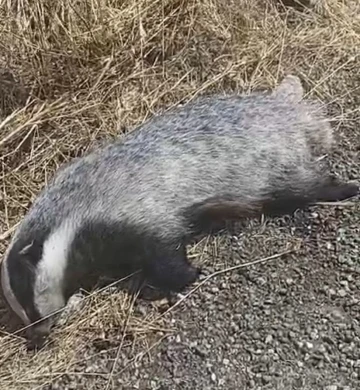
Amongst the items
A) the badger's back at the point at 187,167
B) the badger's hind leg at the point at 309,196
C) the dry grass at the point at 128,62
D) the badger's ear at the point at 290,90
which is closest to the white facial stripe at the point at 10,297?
the badger's back at the point at 187,167

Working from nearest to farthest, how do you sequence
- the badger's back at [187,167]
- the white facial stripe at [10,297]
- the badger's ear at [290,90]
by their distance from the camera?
the white facial stripe at [10,297], the badger's back at [187,167], the badger's ear at [290,90]

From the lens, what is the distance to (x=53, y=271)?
3.60 m

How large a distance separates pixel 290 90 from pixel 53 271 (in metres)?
1.51

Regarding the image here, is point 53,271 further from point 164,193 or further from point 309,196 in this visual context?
point 309,196

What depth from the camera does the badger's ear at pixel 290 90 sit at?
4160 millimetres

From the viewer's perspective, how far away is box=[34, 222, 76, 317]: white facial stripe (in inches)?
139

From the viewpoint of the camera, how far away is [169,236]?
12.3ft

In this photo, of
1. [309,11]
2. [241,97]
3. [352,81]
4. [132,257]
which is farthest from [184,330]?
[309,11]

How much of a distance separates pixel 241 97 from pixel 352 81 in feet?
2.02

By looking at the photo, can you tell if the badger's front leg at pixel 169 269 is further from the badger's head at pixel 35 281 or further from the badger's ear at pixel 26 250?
the badger's ear at pixel 26 250

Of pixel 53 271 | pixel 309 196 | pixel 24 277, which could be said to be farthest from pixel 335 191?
pixel 24 277

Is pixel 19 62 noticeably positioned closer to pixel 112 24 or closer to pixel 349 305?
pixel 112 24

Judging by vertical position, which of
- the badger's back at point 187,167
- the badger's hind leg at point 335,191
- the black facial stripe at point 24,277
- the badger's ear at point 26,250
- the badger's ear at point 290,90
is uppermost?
the badger's ear at point 26,250

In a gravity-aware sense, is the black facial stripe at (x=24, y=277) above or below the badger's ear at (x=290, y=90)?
above
